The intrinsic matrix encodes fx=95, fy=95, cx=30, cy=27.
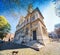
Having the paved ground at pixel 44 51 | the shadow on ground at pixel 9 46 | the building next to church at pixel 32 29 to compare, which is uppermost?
the building next to church at pixel 32 29

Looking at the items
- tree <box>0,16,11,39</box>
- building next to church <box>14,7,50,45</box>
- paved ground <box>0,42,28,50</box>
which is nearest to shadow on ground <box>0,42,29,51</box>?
paved ground <box>0,42,28,50</box>

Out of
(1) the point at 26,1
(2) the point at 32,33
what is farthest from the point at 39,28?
(1) the point at 26,1

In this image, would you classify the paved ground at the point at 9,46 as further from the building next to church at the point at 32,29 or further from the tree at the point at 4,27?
the tree at the point at 4,27

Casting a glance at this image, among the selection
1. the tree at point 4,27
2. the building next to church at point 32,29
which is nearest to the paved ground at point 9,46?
the building next to church at point 32,29

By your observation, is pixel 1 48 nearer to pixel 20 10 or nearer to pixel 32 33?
pixel 32 33

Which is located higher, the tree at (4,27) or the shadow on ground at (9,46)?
the tree at (4,27)

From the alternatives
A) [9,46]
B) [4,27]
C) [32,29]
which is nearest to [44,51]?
[32,29]

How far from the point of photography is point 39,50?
2.61 meters

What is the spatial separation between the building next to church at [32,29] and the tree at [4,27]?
0.27 m

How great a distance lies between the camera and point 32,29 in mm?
2795

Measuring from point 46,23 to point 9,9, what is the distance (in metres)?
1.10

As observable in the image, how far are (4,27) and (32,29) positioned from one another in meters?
0.85

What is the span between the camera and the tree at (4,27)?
2.70 m

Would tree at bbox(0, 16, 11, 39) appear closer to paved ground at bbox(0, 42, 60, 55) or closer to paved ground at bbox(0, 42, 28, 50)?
paved ground at bbox(0, 42, 28, 50)
